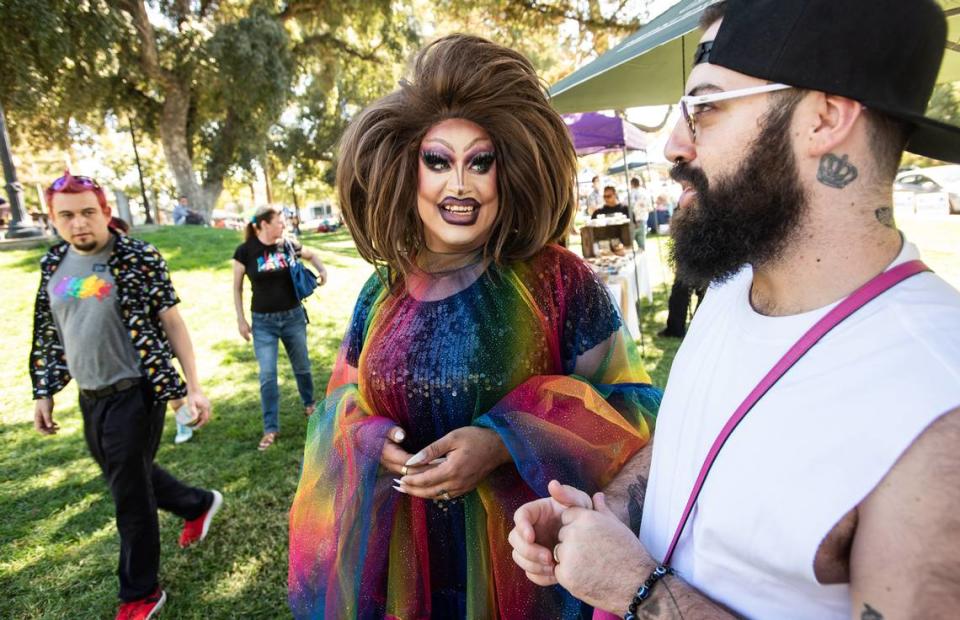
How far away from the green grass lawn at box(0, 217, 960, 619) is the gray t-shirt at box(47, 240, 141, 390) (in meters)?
1.19

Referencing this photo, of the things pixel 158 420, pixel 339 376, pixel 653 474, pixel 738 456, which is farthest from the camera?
pixel 158 420

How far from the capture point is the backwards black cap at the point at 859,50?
0.83 m

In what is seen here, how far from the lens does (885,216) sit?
871mm

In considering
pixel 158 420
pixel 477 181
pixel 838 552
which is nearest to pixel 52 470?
pixel 158 420

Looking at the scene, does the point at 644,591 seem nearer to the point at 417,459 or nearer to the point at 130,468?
the point at 417,459

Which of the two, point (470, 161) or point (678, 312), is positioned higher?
point (470, 161)

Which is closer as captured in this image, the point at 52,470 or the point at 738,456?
the point at 738,456

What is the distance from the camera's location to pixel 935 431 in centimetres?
65

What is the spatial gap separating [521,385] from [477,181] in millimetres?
598

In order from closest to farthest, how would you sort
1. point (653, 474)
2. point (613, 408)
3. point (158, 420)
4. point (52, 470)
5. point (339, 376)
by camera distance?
1. point (653, 474)
2. point (613, 408)
3. point (339, 376)
4. point (158, 420)
5. point (52, 470)

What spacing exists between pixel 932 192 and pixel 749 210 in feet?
70.6

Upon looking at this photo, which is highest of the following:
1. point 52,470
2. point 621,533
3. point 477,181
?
point 477,181

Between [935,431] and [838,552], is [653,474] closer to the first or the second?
[838,552]
